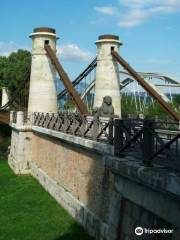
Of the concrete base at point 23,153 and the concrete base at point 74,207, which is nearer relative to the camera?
the concrete base at point 74,207

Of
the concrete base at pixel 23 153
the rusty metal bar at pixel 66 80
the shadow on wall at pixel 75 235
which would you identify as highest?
the rusty metal bar at pixel 66 80

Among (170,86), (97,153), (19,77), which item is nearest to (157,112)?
(170,86)

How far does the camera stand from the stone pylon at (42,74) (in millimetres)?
23141

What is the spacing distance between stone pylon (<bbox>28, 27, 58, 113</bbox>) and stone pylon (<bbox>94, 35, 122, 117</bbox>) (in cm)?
293

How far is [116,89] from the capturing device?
2197cm

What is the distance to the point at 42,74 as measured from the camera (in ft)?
76.8

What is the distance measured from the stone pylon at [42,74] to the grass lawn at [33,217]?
17.7 feet

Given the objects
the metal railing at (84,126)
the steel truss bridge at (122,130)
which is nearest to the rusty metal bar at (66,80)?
the steel truss bridge at (122,130)

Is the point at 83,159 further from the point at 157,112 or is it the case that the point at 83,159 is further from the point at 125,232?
the point at 157,112

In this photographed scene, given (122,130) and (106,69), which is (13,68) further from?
(122,130)

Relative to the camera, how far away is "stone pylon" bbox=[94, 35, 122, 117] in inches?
852

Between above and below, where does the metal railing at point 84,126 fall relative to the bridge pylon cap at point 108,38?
below

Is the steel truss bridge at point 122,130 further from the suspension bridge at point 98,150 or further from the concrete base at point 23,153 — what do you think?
the concrete base at point 23,153

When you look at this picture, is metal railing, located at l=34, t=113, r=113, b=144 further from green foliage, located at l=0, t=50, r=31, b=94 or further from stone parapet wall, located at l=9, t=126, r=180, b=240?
green foliage, located at l=0, t=50, r=31, b=94
